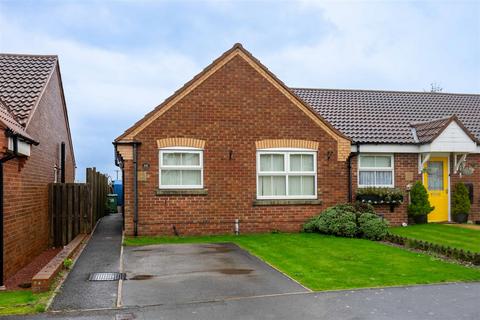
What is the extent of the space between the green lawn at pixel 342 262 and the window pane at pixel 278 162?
249 cm

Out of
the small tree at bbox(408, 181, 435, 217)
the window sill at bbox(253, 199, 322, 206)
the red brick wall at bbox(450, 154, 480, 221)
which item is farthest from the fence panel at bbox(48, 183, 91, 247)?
the red brick wall at bbox(450, 154, 480, 221)

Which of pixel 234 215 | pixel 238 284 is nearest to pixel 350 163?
pixel 234 215

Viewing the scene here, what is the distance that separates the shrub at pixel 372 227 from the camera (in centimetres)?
1497

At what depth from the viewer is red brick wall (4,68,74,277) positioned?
10.3 metres

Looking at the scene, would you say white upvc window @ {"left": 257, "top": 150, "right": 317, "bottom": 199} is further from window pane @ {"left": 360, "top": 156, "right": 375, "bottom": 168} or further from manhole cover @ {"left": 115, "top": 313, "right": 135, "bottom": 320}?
manhole cover @ {"left": 115, "top": 313, "right": 135, "bottom": 320}

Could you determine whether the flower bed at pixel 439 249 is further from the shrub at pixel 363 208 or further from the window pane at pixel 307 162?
the window pane at pixel 307 162

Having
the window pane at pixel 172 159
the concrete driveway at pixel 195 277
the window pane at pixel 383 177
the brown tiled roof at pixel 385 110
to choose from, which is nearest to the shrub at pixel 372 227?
the window pane at pixel 383 177

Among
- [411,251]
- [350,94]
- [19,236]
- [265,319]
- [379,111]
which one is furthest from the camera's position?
[350,94]

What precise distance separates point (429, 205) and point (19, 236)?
44.6ft

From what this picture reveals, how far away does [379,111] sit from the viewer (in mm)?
A: 20641

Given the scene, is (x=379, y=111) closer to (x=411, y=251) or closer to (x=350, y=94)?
(x=350, y=94)

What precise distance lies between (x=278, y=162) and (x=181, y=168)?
323 cm

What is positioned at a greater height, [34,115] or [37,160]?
[34,115]

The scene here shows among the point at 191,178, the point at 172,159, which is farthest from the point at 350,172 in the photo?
the point at 172,159
